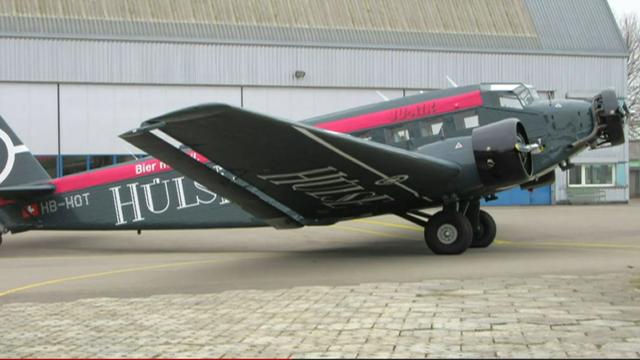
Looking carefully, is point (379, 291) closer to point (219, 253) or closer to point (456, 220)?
point (456, 220)

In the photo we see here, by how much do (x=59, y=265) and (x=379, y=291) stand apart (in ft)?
26.0

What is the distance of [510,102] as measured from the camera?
1385 centimetres

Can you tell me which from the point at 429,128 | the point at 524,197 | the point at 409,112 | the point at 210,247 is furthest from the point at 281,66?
the point at 429,128

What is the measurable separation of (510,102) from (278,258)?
5730 mm

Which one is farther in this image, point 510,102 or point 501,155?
point 510,102

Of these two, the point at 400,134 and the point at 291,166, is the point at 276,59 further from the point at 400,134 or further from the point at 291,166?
the point at 291,166

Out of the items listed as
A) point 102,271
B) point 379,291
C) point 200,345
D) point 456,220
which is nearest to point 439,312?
point 379,291

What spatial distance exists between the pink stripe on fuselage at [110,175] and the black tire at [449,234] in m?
6.28

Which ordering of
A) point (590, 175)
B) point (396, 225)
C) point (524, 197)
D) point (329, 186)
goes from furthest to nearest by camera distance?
point (590, 175), point (524, 197), point (396, 225), point (329, 186)

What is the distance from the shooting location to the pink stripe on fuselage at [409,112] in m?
13.9

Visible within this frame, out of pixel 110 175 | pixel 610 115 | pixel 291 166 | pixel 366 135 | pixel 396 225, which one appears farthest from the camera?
pixel 396 225

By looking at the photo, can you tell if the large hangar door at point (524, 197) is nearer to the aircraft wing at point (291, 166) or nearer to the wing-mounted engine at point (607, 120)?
the wing-mounted engine at point (607, 120)

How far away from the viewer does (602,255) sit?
12.7 metres

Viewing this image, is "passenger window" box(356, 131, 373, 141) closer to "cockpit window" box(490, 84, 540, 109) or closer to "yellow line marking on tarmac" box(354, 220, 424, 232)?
"cockpit window" box(490, 84, 540, 109)
